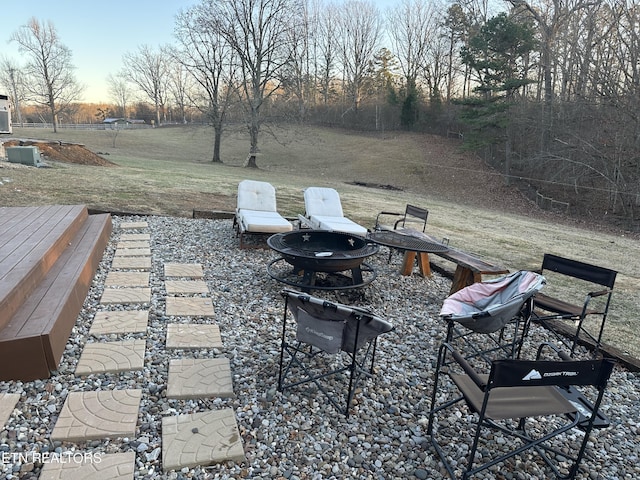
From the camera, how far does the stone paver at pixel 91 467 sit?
164cm

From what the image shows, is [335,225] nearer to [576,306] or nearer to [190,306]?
[190,306]

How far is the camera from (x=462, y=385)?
6.41 ft

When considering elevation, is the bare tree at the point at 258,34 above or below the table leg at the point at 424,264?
above

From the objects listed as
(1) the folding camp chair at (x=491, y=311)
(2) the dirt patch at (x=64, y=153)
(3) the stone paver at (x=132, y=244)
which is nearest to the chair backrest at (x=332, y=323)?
(1) the folding camp chair at (x=491, y=311)

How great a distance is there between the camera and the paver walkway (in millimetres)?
1770

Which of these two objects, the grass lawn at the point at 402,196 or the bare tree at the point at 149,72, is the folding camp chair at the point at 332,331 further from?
the bare tree at the point at 149,72

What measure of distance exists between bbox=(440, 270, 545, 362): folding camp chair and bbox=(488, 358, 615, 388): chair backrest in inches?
37.9

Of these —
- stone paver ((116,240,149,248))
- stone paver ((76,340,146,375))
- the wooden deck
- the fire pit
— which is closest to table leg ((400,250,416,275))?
the fire pit

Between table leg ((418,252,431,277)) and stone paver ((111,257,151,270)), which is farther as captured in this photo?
table leg ((418,252,431,277))

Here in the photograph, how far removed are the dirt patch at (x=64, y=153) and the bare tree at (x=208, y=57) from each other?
28.8 feet

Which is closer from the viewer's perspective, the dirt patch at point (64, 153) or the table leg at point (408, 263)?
the table leg at point (408, 263)

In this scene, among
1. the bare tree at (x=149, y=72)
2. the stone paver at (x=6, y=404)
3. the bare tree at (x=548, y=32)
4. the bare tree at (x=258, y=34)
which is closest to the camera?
the stone paver at (x=6, y=404)

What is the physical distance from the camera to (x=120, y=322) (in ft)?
9.69

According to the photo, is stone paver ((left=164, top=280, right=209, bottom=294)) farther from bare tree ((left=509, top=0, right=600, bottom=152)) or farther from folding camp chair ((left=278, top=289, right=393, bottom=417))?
bare tree ((left=509, top=0, right=600, bottom=152))
